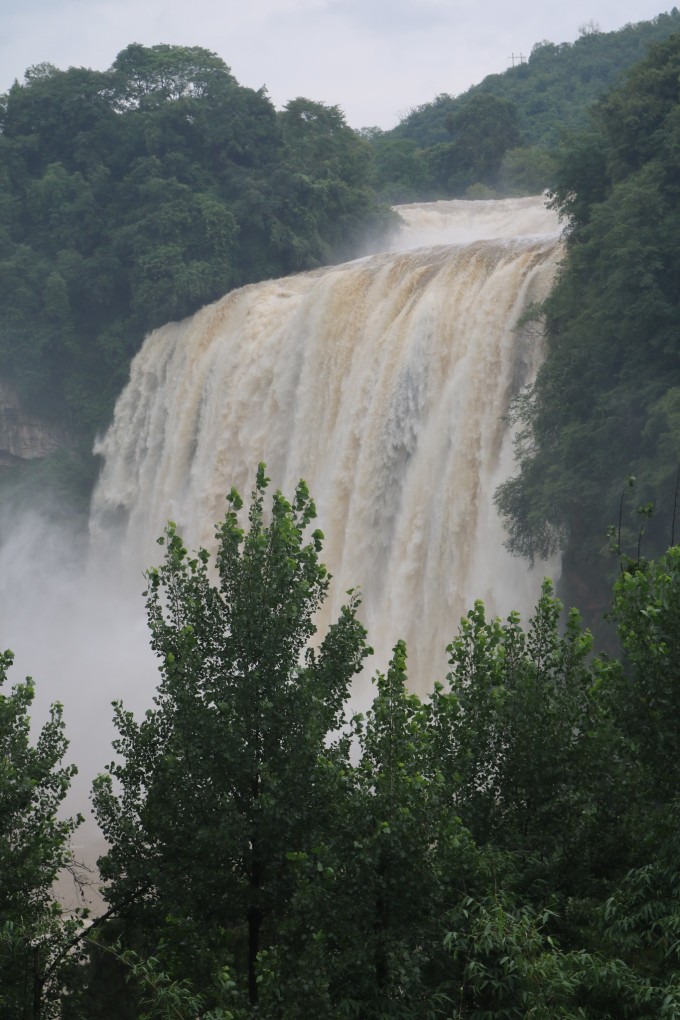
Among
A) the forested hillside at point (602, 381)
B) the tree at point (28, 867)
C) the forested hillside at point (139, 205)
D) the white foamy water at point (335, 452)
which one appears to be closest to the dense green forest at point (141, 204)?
the forested hillside at point (139, 205)

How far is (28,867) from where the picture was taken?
10.6 m

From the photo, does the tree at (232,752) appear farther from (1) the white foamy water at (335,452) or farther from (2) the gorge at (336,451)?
(2) the gorge at (336,451)

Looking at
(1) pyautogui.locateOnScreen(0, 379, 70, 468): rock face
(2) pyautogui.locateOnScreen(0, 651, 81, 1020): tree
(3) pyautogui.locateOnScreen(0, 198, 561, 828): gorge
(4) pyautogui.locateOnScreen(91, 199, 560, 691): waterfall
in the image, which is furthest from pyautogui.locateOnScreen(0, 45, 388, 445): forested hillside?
(2) pyautogui.locateOnScreen(0, 651, 81, 1020): tree

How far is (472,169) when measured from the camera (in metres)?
53.3

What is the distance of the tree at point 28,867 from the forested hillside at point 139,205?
26897mm

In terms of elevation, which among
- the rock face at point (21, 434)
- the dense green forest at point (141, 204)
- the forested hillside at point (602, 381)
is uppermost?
the dense green forest at point (141, 204)

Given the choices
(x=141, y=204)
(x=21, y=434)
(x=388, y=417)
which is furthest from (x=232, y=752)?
(x=21, y=434)

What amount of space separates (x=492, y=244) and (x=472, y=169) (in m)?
30.1

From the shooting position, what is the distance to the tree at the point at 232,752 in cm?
987

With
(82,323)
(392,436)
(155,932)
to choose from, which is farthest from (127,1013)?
(82,323)

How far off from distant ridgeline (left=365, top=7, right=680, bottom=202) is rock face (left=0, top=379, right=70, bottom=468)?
1332 centimetres

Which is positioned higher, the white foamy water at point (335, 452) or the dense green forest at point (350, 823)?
the white foamy water at point (335, 452)

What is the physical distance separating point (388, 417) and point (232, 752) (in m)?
14.6

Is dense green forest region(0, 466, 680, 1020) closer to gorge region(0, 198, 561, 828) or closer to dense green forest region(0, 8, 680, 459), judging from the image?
gorge region(0, 198, 561, 828)
